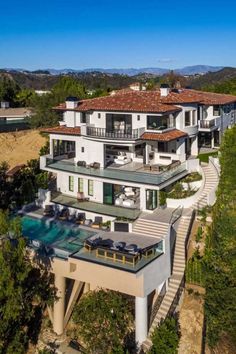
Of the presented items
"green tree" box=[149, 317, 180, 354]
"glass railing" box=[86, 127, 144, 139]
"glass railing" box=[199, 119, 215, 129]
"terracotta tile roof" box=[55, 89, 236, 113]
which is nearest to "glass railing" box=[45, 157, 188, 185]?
"glass railing" box=[86, 127, 144, 139]

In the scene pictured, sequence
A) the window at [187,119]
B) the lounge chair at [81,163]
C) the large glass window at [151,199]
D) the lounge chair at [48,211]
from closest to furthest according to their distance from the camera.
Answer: the large glass window at [151,199], the lounge chair at [48,211], the lounge chair at [81,163], the window at [187,119]

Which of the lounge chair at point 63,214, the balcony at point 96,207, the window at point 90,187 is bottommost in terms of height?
the lounge chair at point 63,214

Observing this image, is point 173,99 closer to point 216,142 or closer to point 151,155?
point 151,155

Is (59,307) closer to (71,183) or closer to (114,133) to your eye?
(71,183)

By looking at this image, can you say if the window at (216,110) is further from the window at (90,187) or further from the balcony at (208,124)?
the window at (90,187)

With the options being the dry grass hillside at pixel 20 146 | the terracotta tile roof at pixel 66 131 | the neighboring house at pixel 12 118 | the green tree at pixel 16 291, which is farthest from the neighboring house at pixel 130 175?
the neighboring house at pixel 12 118

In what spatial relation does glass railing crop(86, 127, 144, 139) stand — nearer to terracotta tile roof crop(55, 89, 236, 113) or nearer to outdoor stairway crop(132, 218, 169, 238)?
terracotta tile roof crop(55, 89, 236, 113)
